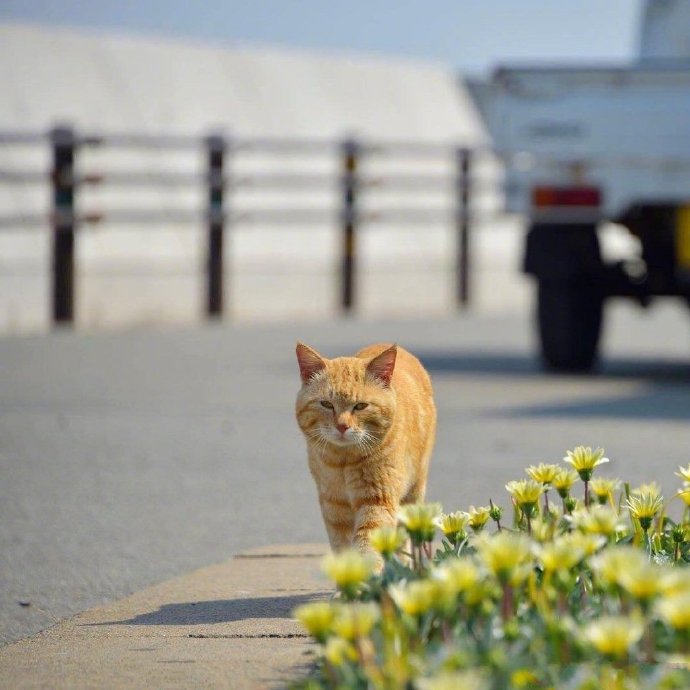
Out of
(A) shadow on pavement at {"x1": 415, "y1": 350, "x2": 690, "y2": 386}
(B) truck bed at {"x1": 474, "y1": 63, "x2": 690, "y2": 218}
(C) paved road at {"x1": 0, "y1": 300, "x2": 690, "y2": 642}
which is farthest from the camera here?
(A) shadow on pavement at {"x1": 415, "y1": 350, "x2": 690, "y2": 386}

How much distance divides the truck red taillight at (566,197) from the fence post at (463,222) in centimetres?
758

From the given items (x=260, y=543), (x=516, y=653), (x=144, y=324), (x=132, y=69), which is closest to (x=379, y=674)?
(x=516, y=653)

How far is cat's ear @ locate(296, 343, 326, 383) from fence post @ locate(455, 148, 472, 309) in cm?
1397

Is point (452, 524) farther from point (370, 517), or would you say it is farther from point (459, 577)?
point (459, 577)

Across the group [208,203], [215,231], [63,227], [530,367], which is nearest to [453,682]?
[530,367]

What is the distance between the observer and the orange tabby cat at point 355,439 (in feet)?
14.3

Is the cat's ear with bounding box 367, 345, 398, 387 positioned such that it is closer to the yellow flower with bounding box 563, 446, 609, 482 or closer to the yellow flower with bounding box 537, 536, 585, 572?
the yellow flower with bounding box 563, 446, 609, 482

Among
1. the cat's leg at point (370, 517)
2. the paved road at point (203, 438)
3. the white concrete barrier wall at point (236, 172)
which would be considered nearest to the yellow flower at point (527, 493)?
the cat's leg at point (370, 517)

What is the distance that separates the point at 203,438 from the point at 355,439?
3.94 meters

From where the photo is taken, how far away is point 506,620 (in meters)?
2.97

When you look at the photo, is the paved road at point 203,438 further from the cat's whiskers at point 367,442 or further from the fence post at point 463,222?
the fence post at point 463,222

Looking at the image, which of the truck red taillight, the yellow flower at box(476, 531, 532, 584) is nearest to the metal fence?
the truck red taillight

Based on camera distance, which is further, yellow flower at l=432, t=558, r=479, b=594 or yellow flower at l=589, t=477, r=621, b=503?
yellow flower at l=589, t=477, r=621, b=503

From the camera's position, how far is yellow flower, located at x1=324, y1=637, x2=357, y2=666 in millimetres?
2686
